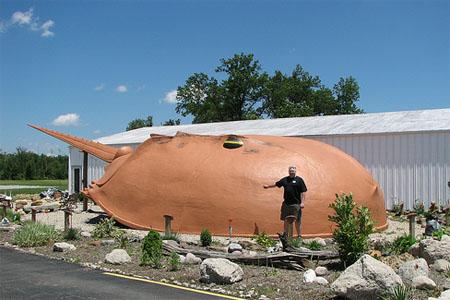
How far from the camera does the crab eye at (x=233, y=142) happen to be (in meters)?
14.4

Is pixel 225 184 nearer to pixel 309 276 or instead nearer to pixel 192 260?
pixel 192 260

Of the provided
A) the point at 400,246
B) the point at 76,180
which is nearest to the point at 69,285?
the point at 400,246

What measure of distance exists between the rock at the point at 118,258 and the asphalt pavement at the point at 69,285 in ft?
1.79

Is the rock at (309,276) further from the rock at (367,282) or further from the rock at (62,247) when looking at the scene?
the rock at (62,247)

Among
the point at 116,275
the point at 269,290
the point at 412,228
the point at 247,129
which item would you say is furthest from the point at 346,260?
the point at 247,129

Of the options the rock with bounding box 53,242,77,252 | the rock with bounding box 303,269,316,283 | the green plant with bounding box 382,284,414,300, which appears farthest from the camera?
the rock with bounding box 53,242,77,252

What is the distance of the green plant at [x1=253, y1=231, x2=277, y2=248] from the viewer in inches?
455

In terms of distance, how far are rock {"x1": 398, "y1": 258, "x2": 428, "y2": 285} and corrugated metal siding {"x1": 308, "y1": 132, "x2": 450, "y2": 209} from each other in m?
13.4

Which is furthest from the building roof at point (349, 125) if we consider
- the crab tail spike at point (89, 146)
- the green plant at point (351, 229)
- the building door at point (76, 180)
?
the green plant at point (351, 229)

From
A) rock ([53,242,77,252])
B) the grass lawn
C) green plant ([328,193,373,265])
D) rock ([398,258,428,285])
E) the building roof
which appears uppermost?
the building roof

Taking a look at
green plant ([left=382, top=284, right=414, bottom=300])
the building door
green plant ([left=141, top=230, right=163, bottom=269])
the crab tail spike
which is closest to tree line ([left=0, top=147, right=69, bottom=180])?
the building door

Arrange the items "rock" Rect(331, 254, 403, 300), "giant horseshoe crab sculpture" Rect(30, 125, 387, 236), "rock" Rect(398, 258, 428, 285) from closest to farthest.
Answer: "rock" Rect(331, 254, 403, 300), "rock" Rect(398, 258, 428, 285), "giant horseshoe crab sculpture" Rect(30, 125, 387, 236)

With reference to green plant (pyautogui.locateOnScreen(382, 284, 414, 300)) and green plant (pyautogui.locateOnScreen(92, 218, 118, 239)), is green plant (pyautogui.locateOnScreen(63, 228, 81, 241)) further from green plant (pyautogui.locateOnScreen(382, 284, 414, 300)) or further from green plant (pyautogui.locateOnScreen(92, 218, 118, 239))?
green plant (pyautogui.locateOnScreen(382, 284, 414, 300))

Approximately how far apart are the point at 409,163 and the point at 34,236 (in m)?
14.2
